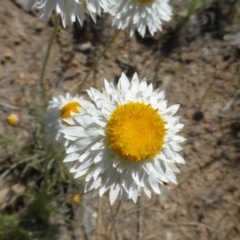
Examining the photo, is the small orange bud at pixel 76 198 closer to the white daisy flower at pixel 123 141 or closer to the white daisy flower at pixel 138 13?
the white daisy flower at pixel 123 141

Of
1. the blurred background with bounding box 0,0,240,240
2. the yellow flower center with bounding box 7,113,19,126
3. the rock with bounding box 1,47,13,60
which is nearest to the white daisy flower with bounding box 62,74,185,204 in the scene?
the blurred background with bounding box 0,0,240,240

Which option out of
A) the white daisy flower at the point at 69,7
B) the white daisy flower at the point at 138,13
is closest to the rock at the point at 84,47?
the white daisy flower at the point at 138,13

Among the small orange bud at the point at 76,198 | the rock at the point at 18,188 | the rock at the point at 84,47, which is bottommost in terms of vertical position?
the small orange bud at the point at 76,198

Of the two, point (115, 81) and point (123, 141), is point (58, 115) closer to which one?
point (123, 141)

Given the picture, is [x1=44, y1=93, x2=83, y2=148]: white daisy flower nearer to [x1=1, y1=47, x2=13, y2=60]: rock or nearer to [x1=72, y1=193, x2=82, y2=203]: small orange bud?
[x1=72, y1=193, x2=82, y2=203]: small orange bud

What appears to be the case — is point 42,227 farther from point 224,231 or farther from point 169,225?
point 224,231

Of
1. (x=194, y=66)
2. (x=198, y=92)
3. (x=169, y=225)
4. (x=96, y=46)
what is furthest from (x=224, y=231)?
(x=96, y=46)

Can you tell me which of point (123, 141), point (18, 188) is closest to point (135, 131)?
point (123, 141)
